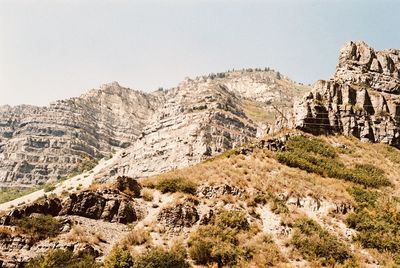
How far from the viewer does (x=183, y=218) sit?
99.8ft

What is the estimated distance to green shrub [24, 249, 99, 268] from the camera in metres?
22.2

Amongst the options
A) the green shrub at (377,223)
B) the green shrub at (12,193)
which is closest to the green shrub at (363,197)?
the green shrub at (377,223)

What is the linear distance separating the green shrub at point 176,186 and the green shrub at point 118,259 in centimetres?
1178

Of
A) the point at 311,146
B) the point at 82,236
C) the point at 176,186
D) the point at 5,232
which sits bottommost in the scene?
the point at 82,236

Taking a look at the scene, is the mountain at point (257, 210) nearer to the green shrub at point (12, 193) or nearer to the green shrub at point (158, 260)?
the green shrub at point (158, 260)

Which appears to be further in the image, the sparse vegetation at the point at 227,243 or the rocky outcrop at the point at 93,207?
the rocky outcrop at the point at 93,207

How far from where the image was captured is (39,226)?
Answer: 26.0 m

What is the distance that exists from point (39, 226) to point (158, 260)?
864 cm

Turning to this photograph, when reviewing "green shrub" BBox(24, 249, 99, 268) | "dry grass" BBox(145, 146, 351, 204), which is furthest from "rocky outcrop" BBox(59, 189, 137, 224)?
"green shrub" BBox(24, 249, 99, 268)

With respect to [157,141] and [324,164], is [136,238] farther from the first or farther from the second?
[157,141]

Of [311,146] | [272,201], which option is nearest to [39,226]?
[272,201]

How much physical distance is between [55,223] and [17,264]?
13.6 ft

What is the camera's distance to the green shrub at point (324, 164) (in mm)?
43344

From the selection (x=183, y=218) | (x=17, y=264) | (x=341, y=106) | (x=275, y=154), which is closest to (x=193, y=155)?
(x=341, y=106)
